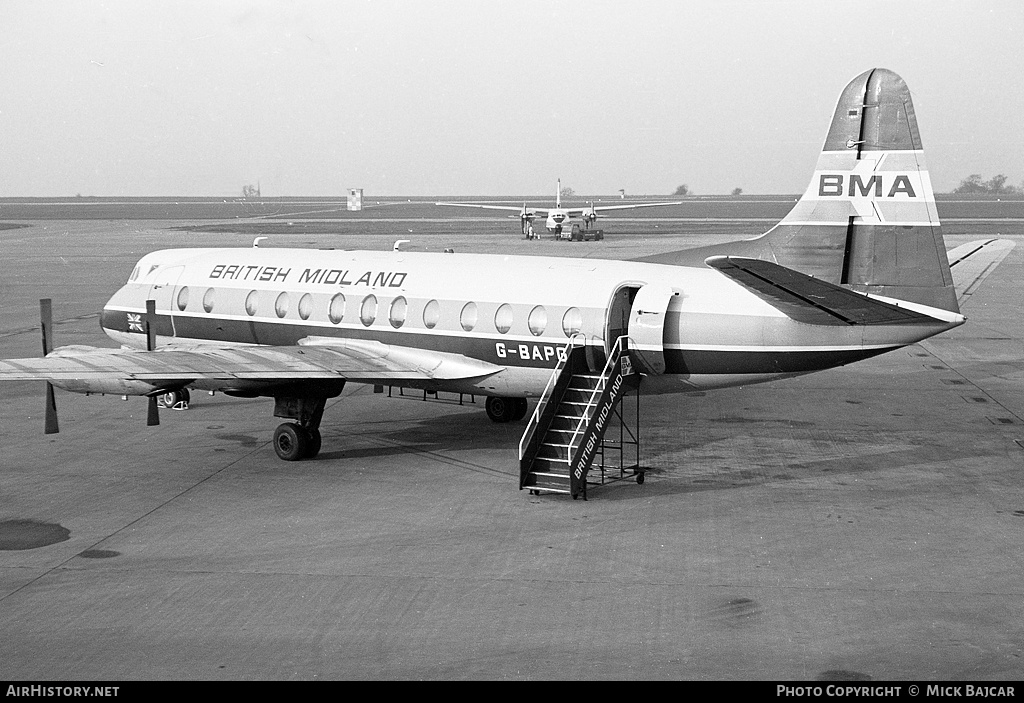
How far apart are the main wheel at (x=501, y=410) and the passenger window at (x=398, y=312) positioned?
10.6 ft

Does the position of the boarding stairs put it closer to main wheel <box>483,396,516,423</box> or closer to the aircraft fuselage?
the aircraft fuselage

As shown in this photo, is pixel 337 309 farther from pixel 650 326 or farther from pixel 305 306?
pixel 650 326

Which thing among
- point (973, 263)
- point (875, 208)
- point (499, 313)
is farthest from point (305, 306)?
point (973, 263)

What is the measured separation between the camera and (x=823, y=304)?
782 inches

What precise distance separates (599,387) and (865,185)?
22.0 feet

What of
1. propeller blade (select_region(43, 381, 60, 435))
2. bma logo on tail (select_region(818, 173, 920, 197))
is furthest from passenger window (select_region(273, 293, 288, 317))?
bma logo on tail (select_region(818, 173, 920, 197))

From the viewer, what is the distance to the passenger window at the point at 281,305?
25.3 metres

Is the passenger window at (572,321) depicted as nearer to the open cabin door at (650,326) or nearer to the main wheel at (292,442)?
the open cabin door at (650,326)

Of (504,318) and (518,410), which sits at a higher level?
(504,318)

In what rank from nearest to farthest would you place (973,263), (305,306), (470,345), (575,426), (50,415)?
(50,415) < (575,426) < (470,345) < (973,263) < (305,306)

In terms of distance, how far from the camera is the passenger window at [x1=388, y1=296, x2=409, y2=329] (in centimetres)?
2384

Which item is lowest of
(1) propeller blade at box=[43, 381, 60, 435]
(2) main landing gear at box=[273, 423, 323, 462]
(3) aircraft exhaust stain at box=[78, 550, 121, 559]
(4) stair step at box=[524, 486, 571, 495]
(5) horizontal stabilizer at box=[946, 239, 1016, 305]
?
(3) aircraft exhaust stain at box=[78, 550, 121, 559]

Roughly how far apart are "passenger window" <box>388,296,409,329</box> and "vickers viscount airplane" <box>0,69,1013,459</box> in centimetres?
3
